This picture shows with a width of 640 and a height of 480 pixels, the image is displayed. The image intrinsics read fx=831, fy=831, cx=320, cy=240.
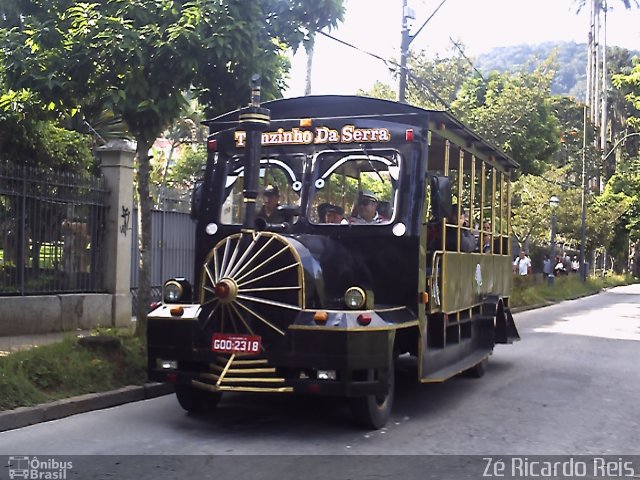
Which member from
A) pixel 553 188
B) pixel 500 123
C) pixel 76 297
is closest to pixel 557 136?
pixel 500 123

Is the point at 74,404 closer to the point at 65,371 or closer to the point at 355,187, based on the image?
the point at 65,371

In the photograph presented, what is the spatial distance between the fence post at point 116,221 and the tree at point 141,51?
99.0 inches

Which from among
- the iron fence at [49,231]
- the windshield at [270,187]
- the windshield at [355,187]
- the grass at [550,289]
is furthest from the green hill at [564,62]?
the windshield at [270,187]

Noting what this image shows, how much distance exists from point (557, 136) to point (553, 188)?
40.1 ft

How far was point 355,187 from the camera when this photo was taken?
27.4 feet

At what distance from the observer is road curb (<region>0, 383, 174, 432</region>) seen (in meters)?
7.25

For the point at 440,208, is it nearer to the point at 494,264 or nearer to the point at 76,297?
the point at 494,264

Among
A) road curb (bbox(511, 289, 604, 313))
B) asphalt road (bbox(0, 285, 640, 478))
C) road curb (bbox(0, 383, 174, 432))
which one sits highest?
road curb (bbox(0, 383, 174, 432))

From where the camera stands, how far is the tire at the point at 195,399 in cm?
776

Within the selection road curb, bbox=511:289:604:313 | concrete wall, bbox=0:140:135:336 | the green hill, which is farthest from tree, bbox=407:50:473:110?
the green hill

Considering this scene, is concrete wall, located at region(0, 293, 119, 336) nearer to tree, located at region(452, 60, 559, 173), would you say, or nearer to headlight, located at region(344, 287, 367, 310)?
headlight, located at region(344, 287, 367, 310)

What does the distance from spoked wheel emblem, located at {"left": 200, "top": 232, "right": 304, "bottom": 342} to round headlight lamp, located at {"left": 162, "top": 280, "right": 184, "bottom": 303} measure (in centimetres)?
48

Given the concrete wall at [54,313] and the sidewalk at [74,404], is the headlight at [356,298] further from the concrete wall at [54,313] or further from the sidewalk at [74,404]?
the concrete wall at [54,313]

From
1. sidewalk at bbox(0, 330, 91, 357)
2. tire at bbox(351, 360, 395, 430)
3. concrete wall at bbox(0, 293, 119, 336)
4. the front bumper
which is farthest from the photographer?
concrete wall at bbox(0, 293, 119, 336)
